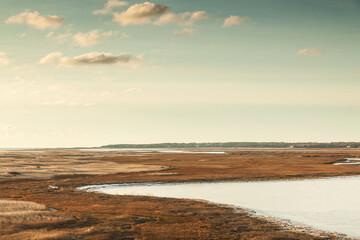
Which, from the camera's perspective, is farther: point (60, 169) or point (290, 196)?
point (60, 169)

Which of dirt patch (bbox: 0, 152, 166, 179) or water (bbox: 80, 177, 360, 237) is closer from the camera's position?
water (bbox: 80, 177, 360, 237)

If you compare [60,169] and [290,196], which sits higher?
[60,169]

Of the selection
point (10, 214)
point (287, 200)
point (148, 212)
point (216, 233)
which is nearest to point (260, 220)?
point (216, 233)

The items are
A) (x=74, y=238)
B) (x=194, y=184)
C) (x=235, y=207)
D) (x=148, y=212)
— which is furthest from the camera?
(x=194, y=184)

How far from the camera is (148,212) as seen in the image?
27.0m

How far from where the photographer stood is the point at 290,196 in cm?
3625

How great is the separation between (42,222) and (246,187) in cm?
2619

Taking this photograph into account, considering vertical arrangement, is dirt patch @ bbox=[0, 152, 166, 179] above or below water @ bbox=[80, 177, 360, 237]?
above

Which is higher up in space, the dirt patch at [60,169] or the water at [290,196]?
the dirt patch at [60,169]

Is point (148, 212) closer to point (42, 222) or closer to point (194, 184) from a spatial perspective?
point (42, 222)

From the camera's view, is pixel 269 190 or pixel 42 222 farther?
pixel 269 190

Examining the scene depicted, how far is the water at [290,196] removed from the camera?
A: 2605 centimetres

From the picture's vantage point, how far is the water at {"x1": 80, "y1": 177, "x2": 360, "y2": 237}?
85.5ft

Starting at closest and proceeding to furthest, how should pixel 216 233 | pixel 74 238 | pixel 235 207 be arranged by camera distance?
pixel 74 238 < pixel 216 233 < pixel 235 207
